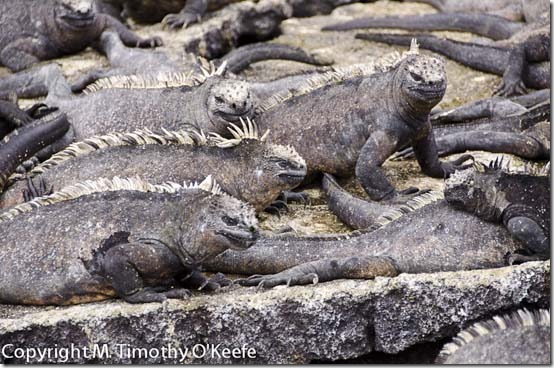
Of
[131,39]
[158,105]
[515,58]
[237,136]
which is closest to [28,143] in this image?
[158,105]

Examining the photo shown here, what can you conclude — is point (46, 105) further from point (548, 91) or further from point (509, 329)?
point (509, 329)

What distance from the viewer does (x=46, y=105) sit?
28.8 feet

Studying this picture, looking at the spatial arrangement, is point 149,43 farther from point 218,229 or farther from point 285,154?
point 218,229

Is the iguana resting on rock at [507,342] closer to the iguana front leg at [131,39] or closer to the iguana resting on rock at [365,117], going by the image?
the iguana resting on rock at [365,117]

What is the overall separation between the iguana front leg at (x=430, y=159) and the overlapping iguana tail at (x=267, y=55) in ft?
8.74

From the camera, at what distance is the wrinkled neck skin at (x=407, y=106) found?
25.6 feet

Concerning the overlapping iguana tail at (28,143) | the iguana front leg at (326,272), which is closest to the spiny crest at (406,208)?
the iguana front leg at (326,272)

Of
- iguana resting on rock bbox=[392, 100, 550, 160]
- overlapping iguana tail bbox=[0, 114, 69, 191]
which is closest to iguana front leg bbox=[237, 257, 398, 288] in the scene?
overlapping iguana tail bbox=[0, 114, 69, 191]

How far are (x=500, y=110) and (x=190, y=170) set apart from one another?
9.68 feet

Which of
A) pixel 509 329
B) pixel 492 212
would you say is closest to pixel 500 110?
pixel 492 212

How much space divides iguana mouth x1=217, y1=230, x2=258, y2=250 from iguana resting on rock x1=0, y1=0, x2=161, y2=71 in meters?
4.66

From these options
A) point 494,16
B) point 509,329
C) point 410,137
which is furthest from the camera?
point 494,16

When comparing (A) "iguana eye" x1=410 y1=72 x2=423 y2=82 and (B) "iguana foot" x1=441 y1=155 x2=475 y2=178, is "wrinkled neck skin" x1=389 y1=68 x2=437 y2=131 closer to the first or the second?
(A) "iguana eye" x1=410 y1=72 x2=423 y2=82

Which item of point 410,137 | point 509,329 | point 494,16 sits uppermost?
point 509,329
